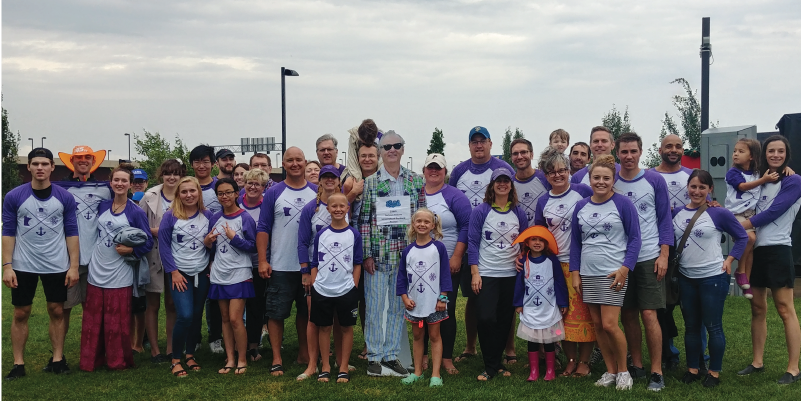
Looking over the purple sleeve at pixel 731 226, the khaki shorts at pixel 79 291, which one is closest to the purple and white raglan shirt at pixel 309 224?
the khaki shorts at pixel 79 291

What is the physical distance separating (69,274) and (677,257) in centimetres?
558

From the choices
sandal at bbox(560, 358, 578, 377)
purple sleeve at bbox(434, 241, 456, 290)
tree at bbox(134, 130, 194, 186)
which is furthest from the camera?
tree at bbox(134, 130, 194, 186)

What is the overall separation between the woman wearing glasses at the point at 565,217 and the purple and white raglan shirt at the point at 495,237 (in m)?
0.23

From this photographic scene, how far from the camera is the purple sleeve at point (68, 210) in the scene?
21.4ft

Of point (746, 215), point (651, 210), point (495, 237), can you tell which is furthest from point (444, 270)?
point (746, 215)

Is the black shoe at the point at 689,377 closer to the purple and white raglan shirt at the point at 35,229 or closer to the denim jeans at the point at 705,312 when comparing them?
the denim jeans at the point at 705,312

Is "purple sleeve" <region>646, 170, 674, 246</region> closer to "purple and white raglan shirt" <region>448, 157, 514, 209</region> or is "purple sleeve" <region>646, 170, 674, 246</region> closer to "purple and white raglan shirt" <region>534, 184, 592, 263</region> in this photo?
"purple and white raglan shirt" <region>534, 184, 592, 263</region>

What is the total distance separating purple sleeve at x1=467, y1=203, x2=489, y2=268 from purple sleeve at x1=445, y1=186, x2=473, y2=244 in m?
0.16

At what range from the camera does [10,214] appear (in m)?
→ 6.37

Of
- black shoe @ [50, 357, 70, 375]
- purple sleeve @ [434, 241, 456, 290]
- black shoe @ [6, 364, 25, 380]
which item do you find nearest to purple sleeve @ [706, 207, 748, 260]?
purple sleeve @ [434, 241, 456, 290]

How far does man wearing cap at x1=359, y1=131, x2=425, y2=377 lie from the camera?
20.3 feet

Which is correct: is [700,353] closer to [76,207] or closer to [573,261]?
[573,261]

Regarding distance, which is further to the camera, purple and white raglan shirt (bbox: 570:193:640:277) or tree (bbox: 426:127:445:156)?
tree (bbox: 426:127:445:156)

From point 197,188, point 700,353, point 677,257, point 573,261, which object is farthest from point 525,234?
point 197,188
